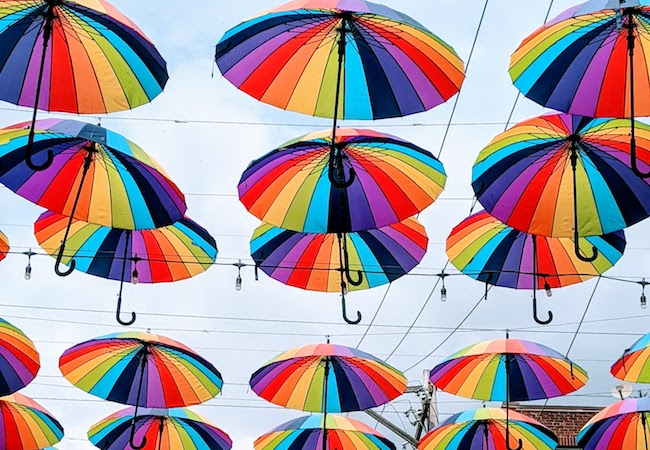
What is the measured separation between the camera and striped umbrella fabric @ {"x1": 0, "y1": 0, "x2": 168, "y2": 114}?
6.43 meters

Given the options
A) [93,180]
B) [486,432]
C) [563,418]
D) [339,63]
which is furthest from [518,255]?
[563,418]

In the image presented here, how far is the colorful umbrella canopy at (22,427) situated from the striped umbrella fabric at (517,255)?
205 inches

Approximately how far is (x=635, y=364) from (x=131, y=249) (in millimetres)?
5014

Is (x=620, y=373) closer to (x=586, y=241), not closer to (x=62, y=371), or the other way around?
(x=586, y=241)

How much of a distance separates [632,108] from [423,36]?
55.0 inches

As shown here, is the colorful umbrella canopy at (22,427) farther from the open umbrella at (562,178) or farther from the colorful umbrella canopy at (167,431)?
the open umbrella at (562,178)

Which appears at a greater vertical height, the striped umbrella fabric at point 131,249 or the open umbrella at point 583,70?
the open umbrella at point 583,70

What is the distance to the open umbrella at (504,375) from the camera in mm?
10477

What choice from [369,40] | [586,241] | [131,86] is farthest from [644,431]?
[131,86]

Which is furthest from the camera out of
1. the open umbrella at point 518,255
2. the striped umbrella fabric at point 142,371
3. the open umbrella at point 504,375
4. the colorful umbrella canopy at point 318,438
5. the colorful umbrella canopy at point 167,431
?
the colorful umbrella canopy at point 167,431

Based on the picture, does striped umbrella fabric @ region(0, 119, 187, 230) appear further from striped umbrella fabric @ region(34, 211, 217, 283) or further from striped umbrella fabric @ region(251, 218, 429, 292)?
striped umbrella fabric @ region(251, 218, 429, 292)

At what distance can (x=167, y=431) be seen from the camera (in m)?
11.7

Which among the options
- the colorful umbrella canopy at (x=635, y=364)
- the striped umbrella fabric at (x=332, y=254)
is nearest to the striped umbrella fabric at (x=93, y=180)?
the striped umbrella fabric at (x=332, y=254)

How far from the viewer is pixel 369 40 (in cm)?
662
